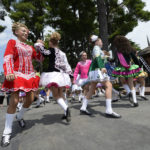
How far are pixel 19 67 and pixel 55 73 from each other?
657 millimetres

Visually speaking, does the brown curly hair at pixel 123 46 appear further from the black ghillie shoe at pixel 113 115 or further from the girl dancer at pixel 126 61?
the black ghillie shoe at pixel 113 115

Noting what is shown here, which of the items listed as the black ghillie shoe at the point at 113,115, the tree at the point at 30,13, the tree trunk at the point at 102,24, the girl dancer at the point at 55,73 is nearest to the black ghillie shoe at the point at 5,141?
the girl dancer at the point at 55,73

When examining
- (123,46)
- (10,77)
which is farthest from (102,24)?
(10,77)

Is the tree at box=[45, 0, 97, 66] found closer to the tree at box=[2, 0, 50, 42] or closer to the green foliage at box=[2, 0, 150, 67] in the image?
the green foliage at box=[2, 0, 150, 67]

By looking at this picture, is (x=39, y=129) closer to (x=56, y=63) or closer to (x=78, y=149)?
(x=78, y=149)

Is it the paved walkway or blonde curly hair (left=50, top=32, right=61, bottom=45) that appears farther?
blonde curly hair (left=50, top=32, right=61, bottom=45)

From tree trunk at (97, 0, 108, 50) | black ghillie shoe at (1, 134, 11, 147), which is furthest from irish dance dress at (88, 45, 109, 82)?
tree trunk at (97, 0, 108, 50)

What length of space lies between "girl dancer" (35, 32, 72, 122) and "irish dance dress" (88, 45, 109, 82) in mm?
556

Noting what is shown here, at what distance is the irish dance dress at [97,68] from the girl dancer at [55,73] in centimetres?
56

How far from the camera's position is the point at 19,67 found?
264 cm

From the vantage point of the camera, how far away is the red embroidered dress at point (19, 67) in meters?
2.47

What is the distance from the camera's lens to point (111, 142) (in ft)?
6.32

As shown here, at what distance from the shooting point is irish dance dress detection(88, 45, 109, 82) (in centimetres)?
329

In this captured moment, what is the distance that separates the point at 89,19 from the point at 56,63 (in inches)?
532
